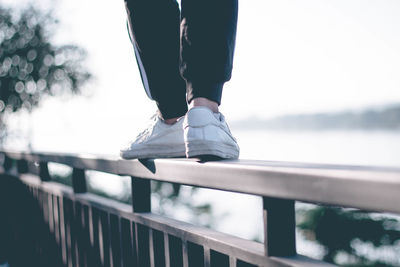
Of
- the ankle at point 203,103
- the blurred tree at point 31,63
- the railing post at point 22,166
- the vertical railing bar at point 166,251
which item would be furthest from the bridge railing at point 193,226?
the blurred tree at point 31,63

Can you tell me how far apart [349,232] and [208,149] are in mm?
12618

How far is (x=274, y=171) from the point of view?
77cm

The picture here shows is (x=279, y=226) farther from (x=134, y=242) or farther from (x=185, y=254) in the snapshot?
(x=134, y=242)

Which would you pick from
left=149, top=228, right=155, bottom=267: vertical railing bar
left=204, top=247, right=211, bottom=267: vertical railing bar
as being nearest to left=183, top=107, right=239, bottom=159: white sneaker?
left=204, top=247, right=211, bottom=267: vertical railing bar

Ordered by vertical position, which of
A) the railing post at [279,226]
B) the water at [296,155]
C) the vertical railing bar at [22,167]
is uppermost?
the railing post at [279,226]

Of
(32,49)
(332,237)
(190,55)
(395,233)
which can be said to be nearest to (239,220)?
(332,237)

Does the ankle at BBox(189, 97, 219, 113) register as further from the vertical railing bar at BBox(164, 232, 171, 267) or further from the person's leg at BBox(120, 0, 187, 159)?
the vertical railing bar at BBox(164, 232, 171, 267)

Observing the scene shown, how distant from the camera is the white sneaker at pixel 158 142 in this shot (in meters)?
1.22

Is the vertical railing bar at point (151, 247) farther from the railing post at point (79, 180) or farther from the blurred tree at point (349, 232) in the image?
the blurred tree at point (349, 232)

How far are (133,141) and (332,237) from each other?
489 inches

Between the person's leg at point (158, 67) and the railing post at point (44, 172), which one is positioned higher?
the person's leg at point (158, 67)

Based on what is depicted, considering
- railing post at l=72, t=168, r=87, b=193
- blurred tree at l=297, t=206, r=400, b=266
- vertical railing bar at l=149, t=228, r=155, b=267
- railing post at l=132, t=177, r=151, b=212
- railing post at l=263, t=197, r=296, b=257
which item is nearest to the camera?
railing post at l=263, t=197, r=296, b=257

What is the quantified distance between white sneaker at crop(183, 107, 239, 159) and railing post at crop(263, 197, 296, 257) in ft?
0.74

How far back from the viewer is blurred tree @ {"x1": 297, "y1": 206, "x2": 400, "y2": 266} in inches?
454
